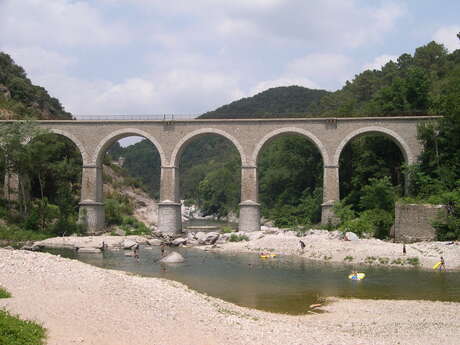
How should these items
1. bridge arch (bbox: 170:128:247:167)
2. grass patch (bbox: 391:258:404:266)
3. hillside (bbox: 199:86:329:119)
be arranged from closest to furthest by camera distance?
1. grass patch (bbox: 391:258:404:266)
2. bridge arch (bbox: 170:128:247:167)
3. hillside (bbox: 199:86:329:119)

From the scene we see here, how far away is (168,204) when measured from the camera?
114ft

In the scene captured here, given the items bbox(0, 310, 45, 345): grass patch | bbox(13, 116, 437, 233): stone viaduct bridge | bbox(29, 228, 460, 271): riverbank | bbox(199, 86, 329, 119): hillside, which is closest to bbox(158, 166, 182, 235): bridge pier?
bbox(13, 116, 437, 233): stone viaduct bridge

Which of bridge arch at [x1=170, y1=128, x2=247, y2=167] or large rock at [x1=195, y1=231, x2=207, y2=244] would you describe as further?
bridge arch at [x1=170, y1=128, x2=247, y2=167]

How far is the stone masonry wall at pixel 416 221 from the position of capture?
2614 centimetres

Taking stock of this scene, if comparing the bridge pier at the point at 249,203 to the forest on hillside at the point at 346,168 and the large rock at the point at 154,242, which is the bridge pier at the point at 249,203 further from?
the large rock at the point at 154,242

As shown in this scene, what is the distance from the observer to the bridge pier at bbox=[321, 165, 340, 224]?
33.1 metres

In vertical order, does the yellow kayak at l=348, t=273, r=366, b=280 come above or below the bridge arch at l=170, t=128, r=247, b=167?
below

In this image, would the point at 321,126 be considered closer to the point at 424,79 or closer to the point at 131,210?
the point at 424,79

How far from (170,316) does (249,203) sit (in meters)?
24.2

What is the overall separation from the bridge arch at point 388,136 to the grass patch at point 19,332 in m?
28.5

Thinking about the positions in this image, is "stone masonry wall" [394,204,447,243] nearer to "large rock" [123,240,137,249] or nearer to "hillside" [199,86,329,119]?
"large rock" [123,240,137,249]

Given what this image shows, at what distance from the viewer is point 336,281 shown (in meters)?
18.1

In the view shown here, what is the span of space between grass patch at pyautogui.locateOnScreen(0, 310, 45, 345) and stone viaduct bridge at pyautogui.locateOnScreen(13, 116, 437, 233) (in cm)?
2675

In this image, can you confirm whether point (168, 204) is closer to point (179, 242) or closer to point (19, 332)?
point (179, 242)
